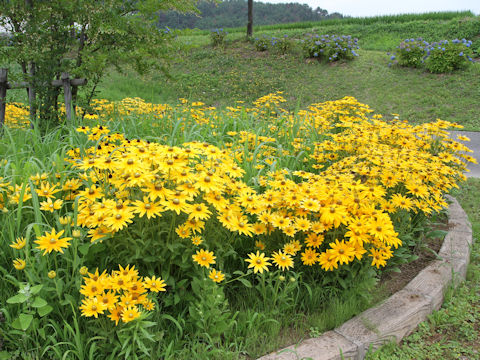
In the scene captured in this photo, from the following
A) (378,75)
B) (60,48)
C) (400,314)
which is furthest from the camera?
(378,75)

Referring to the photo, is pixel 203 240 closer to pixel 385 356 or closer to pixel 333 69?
pixel 385 356

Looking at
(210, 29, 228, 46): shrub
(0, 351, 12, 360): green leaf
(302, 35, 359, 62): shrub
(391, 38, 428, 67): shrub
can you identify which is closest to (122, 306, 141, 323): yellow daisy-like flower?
(0, 351, 12, 360): green leaf

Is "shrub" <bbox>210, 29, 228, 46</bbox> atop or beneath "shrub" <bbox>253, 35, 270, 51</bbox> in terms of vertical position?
atop

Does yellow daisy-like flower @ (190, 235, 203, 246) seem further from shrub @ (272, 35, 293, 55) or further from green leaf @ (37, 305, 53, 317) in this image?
shrub @ (272, 35, 293, 55)

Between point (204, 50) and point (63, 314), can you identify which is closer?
point (63, 314)

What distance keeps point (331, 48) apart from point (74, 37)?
9.24 meters

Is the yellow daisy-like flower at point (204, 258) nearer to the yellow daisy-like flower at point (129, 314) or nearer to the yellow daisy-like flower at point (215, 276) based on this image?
the yellow daisy-like flower at point (215, 276)

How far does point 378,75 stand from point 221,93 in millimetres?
4424

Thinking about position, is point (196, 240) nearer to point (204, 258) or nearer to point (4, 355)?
point (204, 258)

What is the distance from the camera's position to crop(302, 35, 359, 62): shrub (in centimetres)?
1212

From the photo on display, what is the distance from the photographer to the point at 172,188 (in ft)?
6.00

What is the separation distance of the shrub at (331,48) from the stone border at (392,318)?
10357mm

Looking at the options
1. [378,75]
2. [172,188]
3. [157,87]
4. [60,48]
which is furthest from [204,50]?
[172,188]

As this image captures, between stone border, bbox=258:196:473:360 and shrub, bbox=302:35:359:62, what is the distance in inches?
408
